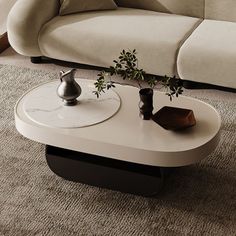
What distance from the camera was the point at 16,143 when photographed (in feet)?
9.85

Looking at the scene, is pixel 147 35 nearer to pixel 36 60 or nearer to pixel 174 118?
pixel 36 60

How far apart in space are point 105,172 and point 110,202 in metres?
0.15

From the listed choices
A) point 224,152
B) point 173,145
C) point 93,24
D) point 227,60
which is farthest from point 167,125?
point 93,24

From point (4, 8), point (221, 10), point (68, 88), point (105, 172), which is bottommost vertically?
point (4, 8)

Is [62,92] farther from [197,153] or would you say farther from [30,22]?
[30,22]

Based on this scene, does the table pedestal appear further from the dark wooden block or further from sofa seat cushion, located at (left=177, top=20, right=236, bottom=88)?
sofa seat cushion, located at (left=177, top=20, right=236, bottom=88)

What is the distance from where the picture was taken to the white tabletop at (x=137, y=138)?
2.29 metres

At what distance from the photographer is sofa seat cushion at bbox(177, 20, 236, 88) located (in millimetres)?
3195

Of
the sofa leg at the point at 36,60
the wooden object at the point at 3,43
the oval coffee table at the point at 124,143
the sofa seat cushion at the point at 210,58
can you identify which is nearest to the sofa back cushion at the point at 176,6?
the sofa seat cushion at the point at 210,58

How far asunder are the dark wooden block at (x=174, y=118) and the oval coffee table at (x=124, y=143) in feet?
0.11

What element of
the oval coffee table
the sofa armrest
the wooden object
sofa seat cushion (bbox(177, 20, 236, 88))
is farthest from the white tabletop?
the wooden object

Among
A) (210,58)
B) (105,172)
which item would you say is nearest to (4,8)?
(210,58)

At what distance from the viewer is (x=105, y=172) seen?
2551 millimetres

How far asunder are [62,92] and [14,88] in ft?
3.66
